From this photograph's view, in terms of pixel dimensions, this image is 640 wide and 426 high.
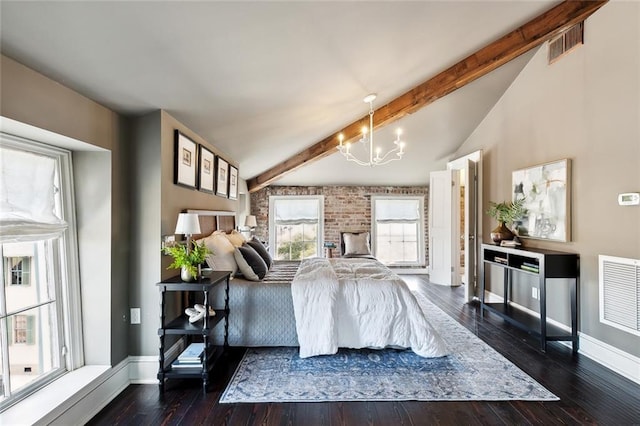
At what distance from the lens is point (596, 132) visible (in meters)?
2.85

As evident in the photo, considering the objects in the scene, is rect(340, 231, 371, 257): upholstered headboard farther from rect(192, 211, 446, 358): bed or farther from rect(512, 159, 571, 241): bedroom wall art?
rect(192, 211, 446, 358): bed

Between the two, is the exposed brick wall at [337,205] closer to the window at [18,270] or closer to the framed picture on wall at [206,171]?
the framed picture on wall at [206,171]

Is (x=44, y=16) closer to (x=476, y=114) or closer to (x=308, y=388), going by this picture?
(x=308, y=388)

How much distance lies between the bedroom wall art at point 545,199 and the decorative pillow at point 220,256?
11.5 ft

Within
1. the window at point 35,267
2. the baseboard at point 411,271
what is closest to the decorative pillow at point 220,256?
the window at point 35,267

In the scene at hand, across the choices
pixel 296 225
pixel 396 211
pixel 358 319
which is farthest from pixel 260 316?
pixel 396 211

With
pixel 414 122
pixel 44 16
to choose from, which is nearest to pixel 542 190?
pixel 414 122

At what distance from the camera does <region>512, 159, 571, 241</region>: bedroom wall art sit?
3139 millimetres

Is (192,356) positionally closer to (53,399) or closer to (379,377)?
(53,399)

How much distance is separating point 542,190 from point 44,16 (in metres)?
4.39

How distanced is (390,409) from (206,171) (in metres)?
3.07

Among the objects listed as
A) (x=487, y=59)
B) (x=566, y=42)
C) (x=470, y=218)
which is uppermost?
(x=566, y=42)

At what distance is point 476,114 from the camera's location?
4664mm

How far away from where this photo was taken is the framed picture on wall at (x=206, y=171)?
3441mm
